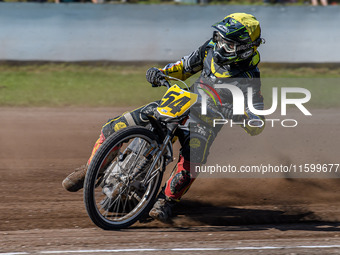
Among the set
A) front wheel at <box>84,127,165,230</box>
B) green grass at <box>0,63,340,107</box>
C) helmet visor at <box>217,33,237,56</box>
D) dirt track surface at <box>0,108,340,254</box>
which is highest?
helmet visor at <box>217,33,237,56</box>

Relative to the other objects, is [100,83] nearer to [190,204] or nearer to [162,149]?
[190,204]

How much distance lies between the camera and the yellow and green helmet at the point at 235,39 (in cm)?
526

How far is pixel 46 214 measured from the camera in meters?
5.42

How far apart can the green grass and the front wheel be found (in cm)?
487

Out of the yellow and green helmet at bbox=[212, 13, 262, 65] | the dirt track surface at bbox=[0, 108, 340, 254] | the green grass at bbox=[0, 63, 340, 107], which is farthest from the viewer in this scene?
the green grass at bbox=[0, 63, 340, 107]

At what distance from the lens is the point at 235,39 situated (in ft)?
17.2

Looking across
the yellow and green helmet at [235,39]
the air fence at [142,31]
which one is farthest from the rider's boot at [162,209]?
the air fence at [142,31]

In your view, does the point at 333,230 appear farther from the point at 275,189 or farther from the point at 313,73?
the point at 313,73

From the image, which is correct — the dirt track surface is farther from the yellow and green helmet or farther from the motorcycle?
the yellow and green helmet

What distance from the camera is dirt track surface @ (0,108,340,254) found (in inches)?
182

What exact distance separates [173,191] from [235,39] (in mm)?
1540

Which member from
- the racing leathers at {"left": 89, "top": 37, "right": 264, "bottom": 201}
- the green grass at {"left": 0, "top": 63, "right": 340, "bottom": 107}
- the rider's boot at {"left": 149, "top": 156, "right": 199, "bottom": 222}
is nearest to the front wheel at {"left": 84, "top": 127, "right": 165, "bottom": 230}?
the rider's boot at {"left": 149, "top": 156, "right": 199, "bottom": 222}

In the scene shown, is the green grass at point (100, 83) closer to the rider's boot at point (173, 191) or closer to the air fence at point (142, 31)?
the air fence at point (142, 31)

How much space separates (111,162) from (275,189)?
230 cm
